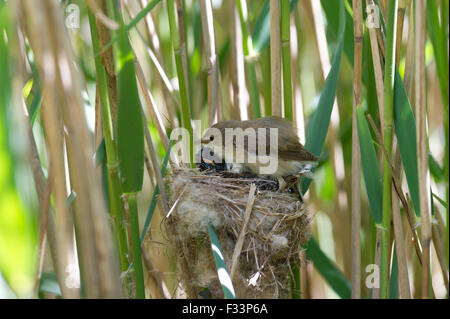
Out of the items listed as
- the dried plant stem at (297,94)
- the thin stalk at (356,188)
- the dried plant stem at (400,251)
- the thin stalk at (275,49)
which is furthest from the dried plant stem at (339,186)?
the dried plant stem at (400,251)

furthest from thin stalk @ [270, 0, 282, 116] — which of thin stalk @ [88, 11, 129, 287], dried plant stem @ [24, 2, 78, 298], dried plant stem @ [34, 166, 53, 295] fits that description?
dried plant stem @ [24, 2, 78, 298]

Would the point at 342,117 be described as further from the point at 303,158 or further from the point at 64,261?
the point at 64,261

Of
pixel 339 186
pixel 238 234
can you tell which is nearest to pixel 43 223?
pixel 238 234

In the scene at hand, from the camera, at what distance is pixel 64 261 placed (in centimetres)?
83

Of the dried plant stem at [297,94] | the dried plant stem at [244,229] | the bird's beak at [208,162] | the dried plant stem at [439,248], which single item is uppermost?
the dried plant stem at [297,94]

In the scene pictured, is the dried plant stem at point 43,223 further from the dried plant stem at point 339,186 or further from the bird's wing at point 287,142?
the dried plant stem at point 339,186

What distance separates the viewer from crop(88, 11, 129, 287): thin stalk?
1.33 metres

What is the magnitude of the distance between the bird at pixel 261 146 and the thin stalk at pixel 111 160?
64 centimetres

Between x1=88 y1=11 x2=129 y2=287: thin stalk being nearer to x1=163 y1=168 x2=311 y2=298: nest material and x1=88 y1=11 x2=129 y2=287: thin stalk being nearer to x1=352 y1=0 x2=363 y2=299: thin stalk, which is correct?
x1=163 y1=168 x2=311 y2=298: nest material

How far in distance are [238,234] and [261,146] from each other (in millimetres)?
578

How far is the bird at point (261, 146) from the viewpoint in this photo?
201cm

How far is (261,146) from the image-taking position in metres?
2.19

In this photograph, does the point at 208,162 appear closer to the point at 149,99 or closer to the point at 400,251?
the point at 149,99

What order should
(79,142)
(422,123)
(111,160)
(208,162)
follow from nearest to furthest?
1. (79,142)
2. (422,123)
3. (111,160)
4. (208,162)
